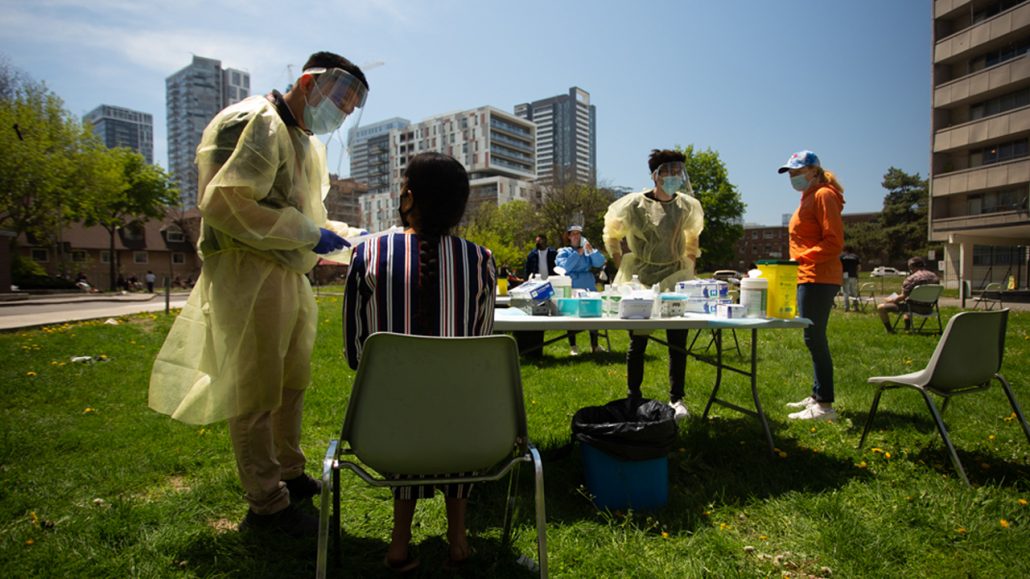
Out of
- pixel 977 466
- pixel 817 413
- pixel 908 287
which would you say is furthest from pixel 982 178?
pixel 977 466

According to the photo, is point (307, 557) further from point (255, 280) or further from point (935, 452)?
point (935, 452)

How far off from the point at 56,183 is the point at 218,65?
308ft

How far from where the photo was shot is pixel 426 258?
1.85m

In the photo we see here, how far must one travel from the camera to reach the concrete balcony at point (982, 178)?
26.0 metres

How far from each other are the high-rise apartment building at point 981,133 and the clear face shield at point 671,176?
26.5 m

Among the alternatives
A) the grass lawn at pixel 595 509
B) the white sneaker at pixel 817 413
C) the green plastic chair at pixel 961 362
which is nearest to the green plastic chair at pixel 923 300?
the grass lawn at pixel 595 509

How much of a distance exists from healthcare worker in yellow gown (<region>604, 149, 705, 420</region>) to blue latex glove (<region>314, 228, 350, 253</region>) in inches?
92.6

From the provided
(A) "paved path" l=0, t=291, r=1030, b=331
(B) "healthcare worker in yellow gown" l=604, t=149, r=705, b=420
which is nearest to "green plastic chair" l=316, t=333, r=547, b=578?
(B) "healthcare worker in yellow gown" l=604, t=149, r=705, b=420

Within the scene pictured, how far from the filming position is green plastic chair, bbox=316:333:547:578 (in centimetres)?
151

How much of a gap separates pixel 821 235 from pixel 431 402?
3.48 meters

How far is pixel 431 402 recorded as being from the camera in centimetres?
154

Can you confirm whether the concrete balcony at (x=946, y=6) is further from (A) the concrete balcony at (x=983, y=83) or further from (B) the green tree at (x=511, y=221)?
(B) the green tree at (x=511, y=221)

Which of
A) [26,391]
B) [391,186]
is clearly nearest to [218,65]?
[391,186]

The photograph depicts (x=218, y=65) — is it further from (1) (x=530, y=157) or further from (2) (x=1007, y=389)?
(2) (x=1007, y=389)
